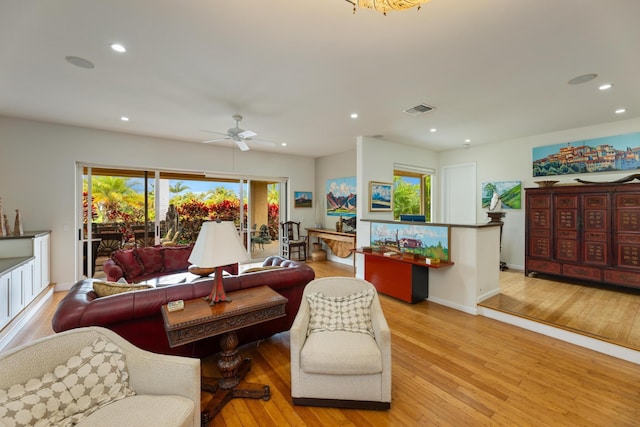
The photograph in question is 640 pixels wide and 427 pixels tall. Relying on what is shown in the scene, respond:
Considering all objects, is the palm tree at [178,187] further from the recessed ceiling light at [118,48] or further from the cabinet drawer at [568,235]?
the cabinet drawer at [568,235]

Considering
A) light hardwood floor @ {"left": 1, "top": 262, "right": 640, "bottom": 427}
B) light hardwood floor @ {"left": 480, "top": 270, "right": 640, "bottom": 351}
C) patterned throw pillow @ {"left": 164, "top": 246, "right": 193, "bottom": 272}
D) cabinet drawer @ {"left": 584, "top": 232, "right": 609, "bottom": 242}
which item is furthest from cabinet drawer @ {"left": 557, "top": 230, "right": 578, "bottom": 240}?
patterned throw pillow @ {"left": 164, "top": 246, "right": 193, "bottom": 272}

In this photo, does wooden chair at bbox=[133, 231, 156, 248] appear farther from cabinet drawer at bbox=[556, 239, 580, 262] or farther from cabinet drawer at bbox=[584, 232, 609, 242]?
cabinet drawer at bbox=[584, 232, 609, 242]

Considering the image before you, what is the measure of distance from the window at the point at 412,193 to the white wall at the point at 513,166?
0.97 m

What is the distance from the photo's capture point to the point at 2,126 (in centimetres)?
426

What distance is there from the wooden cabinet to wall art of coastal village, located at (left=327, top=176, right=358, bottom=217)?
11.6 ft

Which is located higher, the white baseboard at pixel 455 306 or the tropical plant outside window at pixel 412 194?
the tropical plant outside window at pixel 412 194

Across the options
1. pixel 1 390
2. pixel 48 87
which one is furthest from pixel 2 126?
pixel 1 390

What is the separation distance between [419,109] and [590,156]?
141 inches

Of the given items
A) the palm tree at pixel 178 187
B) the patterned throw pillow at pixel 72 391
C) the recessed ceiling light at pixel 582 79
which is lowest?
the patterned throw pillow at pixel 72 391

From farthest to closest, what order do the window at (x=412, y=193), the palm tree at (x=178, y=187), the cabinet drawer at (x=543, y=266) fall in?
the window at (x=412, y=193) → the palm tree at (x=178, y=187) → the cabinet drawer at (x=543, y=266)

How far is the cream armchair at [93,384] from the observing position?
4.07 feet

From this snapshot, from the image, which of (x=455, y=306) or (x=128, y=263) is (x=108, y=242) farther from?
(x=455, y=306)

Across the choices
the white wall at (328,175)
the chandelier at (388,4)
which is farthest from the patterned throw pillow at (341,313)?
the white wall at (328,175)

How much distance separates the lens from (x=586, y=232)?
14.6 feet
